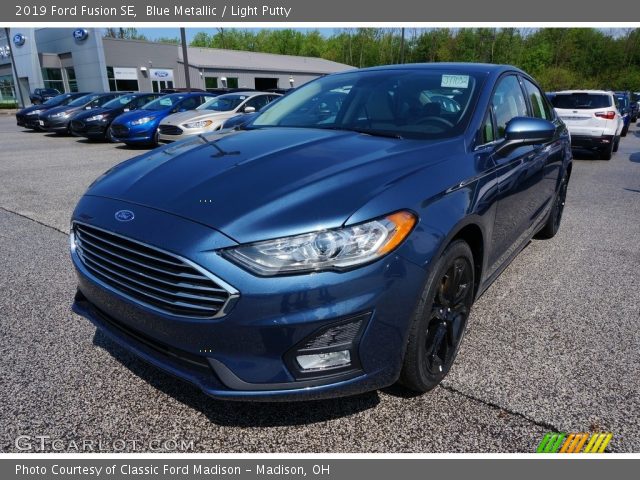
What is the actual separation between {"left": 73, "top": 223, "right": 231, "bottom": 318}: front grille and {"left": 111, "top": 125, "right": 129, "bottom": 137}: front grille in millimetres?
10535

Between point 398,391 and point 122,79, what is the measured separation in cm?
4380

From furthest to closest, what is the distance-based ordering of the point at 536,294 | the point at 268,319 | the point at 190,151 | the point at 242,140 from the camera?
the point at 536,294 < the point at 242,140 < the point at 190,151 < the point at 268,319

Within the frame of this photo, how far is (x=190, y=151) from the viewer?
256cm

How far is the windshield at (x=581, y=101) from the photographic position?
10.5 m

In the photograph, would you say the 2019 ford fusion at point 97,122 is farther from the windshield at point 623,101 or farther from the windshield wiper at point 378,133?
the windshield at point 623,101

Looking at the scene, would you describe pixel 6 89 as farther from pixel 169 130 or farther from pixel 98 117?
pixel 169 130

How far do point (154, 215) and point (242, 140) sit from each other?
1007mm

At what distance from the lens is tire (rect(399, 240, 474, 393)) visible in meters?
2.02

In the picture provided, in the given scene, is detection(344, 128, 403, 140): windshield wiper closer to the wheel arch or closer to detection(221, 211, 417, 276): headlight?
the wheel arch

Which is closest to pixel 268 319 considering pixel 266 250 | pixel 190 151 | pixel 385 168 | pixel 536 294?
pixel 266 250

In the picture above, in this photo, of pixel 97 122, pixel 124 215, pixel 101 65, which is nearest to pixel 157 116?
pixel 97 122

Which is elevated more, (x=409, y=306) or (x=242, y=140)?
(x=242, y=140)

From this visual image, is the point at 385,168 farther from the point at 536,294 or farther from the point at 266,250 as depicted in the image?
the point at 536,294

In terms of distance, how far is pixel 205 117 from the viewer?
10586 mm
